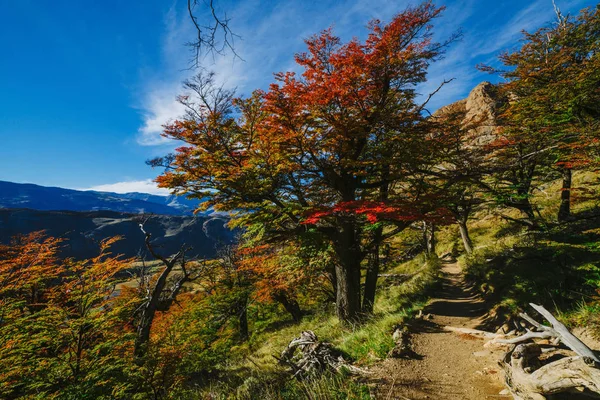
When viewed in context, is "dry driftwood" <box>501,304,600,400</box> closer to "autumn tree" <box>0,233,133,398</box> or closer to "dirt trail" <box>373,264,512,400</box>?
"dirt trail" <box>373,264,512,400</box>

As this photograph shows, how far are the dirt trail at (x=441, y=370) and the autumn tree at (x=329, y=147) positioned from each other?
297 centimetres

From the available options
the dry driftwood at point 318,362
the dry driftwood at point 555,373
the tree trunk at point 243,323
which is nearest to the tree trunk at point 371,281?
the dry driftwood at point 318,362

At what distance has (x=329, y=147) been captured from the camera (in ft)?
29.0

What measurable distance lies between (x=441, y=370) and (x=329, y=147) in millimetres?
6612

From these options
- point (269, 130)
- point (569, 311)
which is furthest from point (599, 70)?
point (269, 130)

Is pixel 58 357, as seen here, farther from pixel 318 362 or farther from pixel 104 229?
pixel 104 229

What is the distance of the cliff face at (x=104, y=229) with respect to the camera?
11250 cm

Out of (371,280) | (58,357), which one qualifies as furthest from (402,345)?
(58,357)

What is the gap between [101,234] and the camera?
12762 cm

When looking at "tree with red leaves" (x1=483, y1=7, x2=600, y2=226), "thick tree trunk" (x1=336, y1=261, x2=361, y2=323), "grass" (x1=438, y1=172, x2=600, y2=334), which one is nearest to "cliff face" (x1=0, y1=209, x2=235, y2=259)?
"thick tree trunk" (x1=336, y1=261, x2=361, y2=323)

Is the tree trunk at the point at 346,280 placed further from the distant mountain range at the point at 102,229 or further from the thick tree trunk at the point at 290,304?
the distant mountain range at the point at 102,229

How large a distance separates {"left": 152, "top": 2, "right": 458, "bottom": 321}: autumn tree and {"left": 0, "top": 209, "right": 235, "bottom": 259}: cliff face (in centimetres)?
8470

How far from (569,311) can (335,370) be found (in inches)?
226

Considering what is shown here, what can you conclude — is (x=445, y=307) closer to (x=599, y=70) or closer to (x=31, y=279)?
(x=599, y=70)
